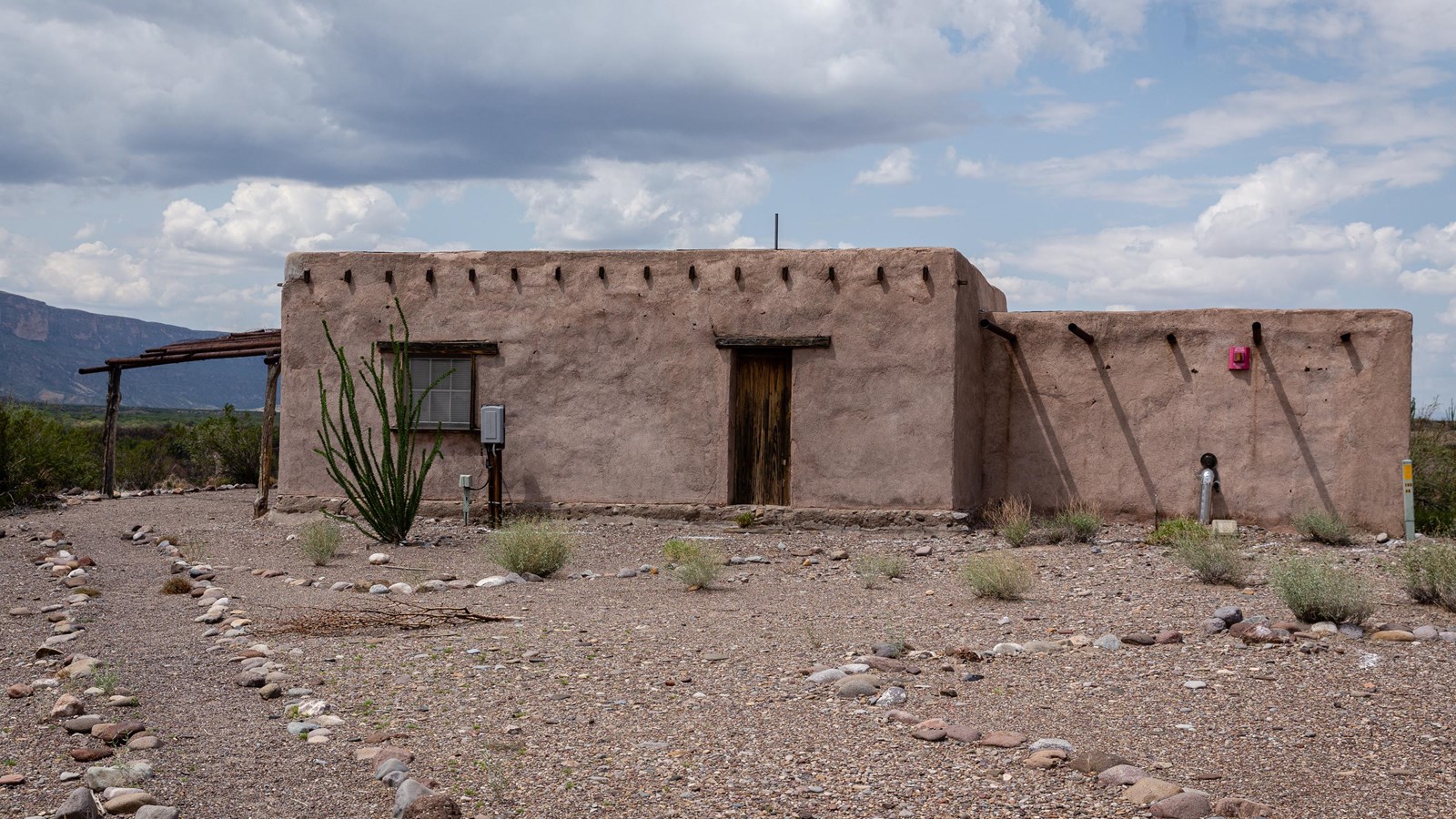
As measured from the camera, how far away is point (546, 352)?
1391 cm

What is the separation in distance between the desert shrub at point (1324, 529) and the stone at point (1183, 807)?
888 cm

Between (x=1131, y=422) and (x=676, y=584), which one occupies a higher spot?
(x=1131, y=422)

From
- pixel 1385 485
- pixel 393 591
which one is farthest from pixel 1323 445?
pixel 393 591

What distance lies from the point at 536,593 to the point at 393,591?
43.4 inches

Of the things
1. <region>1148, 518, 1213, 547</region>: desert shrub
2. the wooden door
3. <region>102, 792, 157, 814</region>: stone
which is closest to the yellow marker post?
<region>1148, 518, 1213, 547</region>: desert shrub

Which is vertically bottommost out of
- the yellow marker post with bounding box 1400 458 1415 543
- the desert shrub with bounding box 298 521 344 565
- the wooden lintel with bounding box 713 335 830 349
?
the desert shrub with bounding box 298 521 344 565

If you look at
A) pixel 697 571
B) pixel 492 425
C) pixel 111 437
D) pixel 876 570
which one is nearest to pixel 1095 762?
pixel 697 571

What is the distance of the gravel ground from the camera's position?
4.46 metres

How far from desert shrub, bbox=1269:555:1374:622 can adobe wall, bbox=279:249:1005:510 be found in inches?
223

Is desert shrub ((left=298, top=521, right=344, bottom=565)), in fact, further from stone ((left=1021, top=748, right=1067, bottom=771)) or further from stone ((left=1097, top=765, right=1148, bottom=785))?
stone ((left=1097, top=765, right=1148, bottom=785))

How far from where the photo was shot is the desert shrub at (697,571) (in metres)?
9.30

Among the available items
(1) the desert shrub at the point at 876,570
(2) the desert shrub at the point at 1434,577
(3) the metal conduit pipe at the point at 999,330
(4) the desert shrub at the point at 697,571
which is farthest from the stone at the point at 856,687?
(3) the metal conduit pipe at the point at 999,330

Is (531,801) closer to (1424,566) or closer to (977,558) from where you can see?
(977,558)

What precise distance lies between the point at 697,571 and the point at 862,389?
14.8 feet
